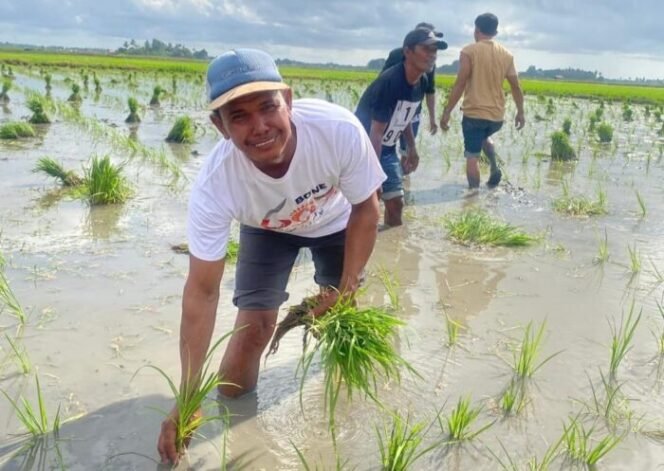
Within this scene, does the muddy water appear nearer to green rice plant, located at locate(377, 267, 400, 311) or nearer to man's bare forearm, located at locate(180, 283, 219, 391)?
green rice plant, located at locate(377, 267, 400, 311)

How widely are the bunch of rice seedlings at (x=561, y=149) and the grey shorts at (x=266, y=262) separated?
6492 mm

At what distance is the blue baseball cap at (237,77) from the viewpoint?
74.6 inches

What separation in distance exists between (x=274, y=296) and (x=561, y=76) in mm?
103624

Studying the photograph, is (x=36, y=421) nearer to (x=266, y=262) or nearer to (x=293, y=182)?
(x=266, y=262)

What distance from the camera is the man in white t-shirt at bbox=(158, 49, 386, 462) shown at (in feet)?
6.53

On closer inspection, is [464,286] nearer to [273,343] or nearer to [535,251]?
[535,251]

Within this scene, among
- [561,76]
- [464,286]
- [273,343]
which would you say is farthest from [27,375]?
[561,76]

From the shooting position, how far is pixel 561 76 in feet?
319

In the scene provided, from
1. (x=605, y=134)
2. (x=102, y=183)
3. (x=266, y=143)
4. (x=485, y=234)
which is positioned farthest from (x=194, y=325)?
(x=605, y=134)

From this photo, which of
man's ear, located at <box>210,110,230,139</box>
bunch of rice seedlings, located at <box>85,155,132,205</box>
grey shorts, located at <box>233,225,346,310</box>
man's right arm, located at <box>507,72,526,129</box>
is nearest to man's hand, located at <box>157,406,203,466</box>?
grey shorts, located at <box>233,225,346,310</box>

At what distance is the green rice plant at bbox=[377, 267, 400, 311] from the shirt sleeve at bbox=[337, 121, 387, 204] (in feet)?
2.59

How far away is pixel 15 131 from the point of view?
8398mm

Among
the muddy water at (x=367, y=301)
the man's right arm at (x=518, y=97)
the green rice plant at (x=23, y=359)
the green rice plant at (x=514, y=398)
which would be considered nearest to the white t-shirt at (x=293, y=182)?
the muddy water at (x=367, y=301)

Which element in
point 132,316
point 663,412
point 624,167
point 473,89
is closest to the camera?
point 663,412
